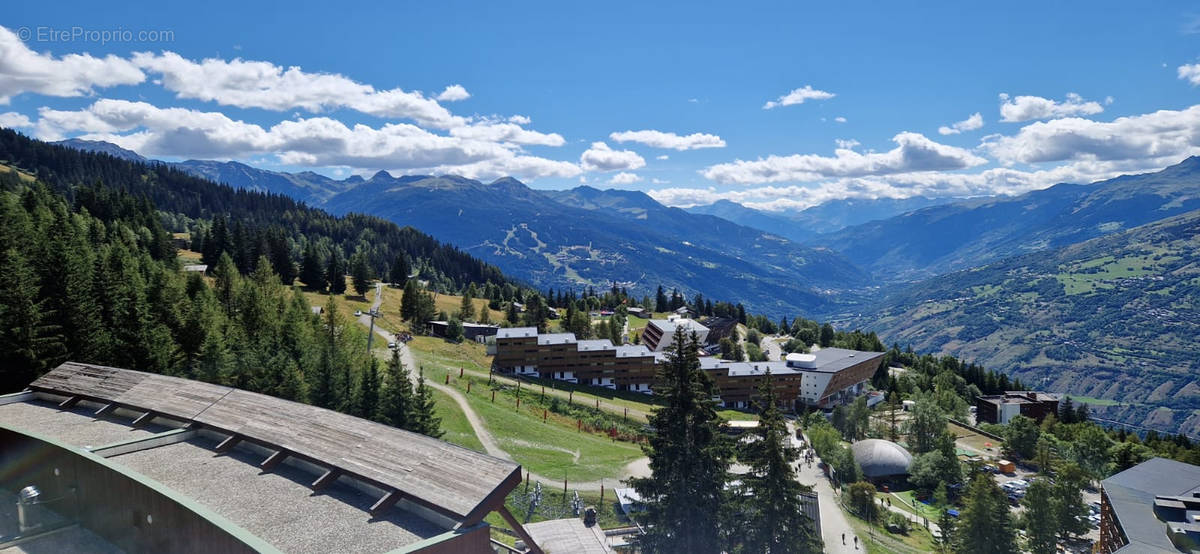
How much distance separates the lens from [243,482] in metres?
16.2

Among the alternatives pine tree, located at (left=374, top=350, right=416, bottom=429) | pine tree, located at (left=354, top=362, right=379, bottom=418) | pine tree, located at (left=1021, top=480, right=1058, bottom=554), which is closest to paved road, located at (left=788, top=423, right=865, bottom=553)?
pine tree, located at (left=1021, top=480, right=1058, bottom=554)

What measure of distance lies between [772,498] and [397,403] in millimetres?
26354

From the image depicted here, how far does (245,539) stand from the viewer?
11656mm

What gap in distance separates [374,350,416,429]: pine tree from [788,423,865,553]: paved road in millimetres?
36188

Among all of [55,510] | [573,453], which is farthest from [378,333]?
[55,510]

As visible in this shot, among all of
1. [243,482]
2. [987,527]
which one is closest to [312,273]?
[987,527]

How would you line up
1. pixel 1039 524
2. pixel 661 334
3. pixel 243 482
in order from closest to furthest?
pixel 243 482 < pixel 1039 524 < pixel 661 334

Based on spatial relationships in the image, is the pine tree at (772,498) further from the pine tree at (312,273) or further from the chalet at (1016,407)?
the chalet at (1016,407)

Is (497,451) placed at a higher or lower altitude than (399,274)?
lower

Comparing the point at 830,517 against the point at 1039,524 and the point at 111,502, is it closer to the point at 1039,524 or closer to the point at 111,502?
the point at 1039,524

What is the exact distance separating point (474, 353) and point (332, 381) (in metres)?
61.5

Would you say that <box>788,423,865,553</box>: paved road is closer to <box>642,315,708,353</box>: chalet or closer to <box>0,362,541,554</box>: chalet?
<box>0,362,541,554</box>: chalet

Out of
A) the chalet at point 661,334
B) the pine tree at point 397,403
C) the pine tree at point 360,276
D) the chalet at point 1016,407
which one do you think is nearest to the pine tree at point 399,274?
the pine tree at point 360,276

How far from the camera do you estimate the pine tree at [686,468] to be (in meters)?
30.9
